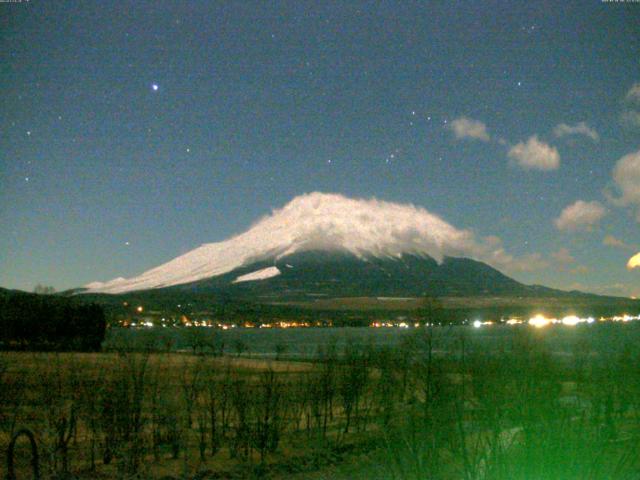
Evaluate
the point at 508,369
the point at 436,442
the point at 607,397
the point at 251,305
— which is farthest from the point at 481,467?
the point at 251,305

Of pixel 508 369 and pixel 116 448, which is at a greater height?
pixel 508 369

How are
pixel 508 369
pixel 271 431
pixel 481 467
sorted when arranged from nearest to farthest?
pixel 481 467 < pixel 508 369 < pixel 271 431

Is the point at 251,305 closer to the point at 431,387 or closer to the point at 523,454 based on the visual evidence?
the point at 431,387

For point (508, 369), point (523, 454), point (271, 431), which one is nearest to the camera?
point (523, 454)

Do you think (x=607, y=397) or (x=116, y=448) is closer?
(x=607, y=397)

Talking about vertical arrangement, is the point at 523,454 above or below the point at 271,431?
above

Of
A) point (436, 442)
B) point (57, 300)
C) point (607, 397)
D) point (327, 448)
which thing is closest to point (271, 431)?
point (327, 448)

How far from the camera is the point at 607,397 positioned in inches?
374

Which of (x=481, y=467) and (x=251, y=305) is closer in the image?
(x=481, y=467)

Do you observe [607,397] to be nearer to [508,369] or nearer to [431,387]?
[508,369]

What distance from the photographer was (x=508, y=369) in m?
8.67

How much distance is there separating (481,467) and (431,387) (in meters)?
11.7

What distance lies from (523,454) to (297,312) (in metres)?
193

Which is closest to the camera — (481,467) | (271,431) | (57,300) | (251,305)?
(481,467)
